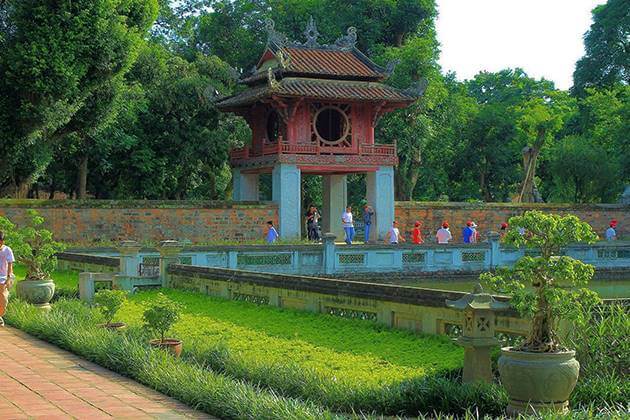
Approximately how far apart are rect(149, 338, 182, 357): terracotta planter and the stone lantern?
3521 mm

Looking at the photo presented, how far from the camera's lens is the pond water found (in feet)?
85.1

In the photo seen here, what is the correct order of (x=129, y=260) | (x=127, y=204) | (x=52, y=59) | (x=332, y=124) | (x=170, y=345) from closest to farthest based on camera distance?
1. (x=170, y=345)
2. (x=129, y=260)
3. (x=52, y=59)
4. (x=127, y=204)
5. (x=332, y=124)

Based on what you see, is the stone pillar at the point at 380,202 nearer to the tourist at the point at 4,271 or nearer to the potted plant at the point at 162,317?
the tourist at the point at 4,271

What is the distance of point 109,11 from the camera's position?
29328 mm

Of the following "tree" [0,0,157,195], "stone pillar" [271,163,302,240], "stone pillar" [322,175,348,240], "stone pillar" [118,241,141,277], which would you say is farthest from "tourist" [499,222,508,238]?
"stone pillar" [118,241,141,277]

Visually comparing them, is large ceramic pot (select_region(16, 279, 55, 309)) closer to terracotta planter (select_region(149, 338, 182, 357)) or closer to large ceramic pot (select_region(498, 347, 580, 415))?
terracotta planter (select_region(149, 338, 182, 357))

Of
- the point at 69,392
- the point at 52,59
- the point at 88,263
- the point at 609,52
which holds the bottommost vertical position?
the point at 69,392

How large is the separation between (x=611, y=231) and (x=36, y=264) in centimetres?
2713

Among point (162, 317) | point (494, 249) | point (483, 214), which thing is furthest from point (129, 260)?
point (483, 214)

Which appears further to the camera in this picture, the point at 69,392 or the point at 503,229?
the point at 503,229

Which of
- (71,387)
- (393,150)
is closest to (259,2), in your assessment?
(393,150)

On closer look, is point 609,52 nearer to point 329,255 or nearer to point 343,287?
point 329,255

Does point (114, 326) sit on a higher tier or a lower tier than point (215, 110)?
lower

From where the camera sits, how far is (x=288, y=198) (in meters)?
36.1
